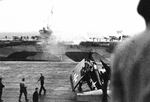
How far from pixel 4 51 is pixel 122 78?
52929mm

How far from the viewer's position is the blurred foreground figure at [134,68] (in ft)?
4.64

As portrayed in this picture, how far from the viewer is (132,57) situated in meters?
1.50

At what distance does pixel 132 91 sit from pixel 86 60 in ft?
57.9

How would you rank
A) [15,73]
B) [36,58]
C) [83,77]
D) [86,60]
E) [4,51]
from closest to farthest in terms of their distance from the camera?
[83,77], [86,60], [15,73], [36,58], [4,51]

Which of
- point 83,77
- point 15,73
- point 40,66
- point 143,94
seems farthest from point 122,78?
point 40,66

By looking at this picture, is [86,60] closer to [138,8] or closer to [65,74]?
[65,74]

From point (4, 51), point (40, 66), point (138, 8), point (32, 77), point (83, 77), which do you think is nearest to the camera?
point (138, 8)

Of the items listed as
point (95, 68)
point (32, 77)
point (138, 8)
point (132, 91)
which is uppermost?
point (138, 8)

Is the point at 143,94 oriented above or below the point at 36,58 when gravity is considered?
above

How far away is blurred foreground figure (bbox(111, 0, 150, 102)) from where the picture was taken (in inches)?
55.7

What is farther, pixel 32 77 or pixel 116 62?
pixel 32 77

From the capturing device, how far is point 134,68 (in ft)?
4.90

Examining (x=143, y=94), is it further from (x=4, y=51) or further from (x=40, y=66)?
(x=4, y=51)

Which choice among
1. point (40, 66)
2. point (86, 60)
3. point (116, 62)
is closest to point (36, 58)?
point (40, 66)
